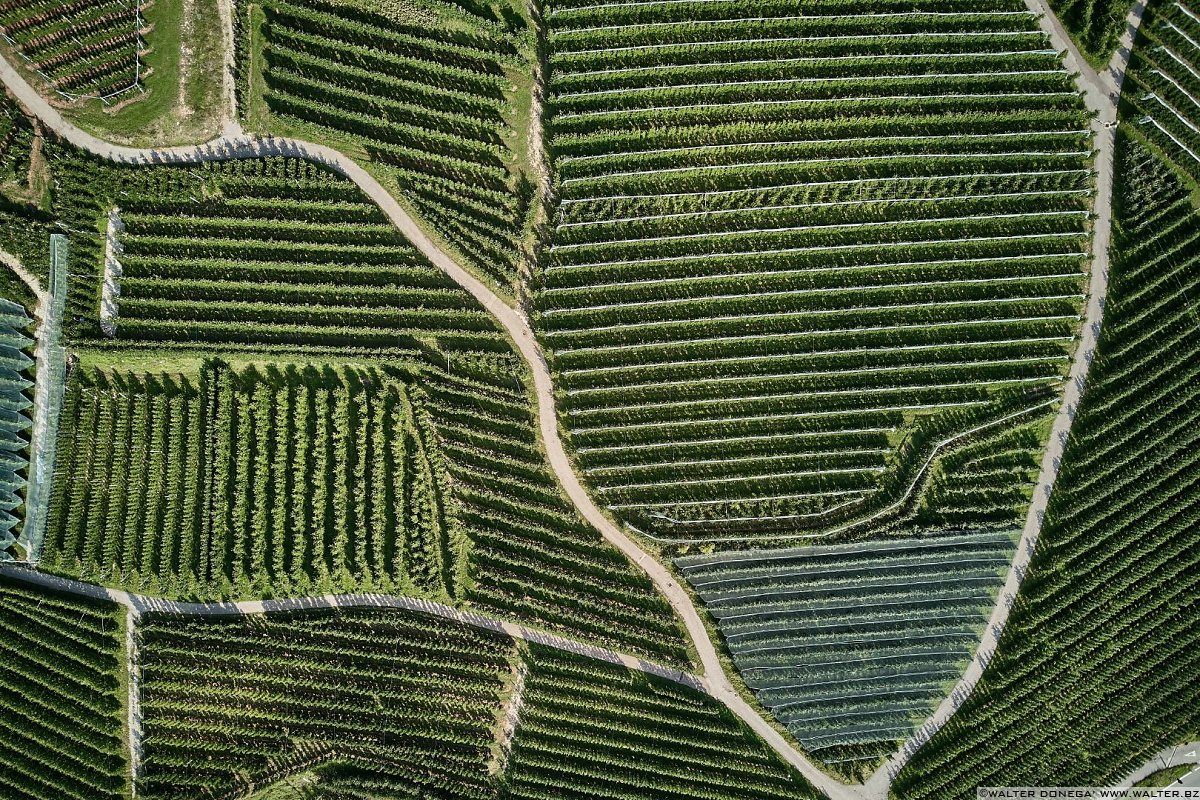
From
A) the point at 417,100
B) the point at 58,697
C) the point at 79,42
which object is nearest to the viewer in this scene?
the point at 79,42

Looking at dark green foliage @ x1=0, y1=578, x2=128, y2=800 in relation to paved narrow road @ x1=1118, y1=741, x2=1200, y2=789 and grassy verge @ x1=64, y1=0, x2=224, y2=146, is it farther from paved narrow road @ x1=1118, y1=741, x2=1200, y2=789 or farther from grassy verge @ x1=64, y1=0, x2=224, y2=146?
paved narrow road @ x1=1118, y1=741, x2=1200, y2=789

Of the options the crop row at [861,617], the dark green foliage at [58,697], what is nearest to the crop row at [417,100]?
the crop row at [861,617]

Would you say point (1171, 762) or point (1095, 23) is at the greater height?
point (1095, 23)

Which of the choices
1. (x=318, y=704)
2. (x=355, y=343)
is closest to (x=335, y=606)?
(x=318, y=704)

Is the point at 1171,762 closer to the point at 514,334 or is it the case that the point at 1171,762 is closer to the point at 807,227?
the point at 807,227

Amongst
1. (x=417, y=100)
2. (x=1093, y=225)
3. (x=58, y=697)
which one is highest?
(x=417, y=100)

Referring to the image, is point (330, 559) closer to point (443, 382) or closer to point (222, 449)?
point (222, 449)

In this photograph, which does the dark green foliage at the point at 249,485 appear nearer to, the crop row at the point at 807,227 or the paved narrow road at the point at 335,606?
the paved narrow road at the point at 335,606

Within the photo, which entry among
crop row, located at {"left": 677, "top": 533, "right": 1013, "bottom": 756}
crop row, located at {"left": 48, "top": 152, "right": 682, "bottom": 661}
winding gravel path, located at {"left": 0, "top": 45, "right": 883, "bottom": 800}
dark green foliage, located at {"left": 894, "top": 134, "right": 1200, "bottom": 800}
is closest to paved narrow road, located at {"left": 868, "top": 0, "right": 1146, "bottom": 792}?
dark green foliage, located at {"left": 894, "top": 134, "right": 1200, "bottom": 800}

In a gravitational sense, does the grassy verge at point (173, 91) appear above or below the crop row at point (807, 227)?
above
